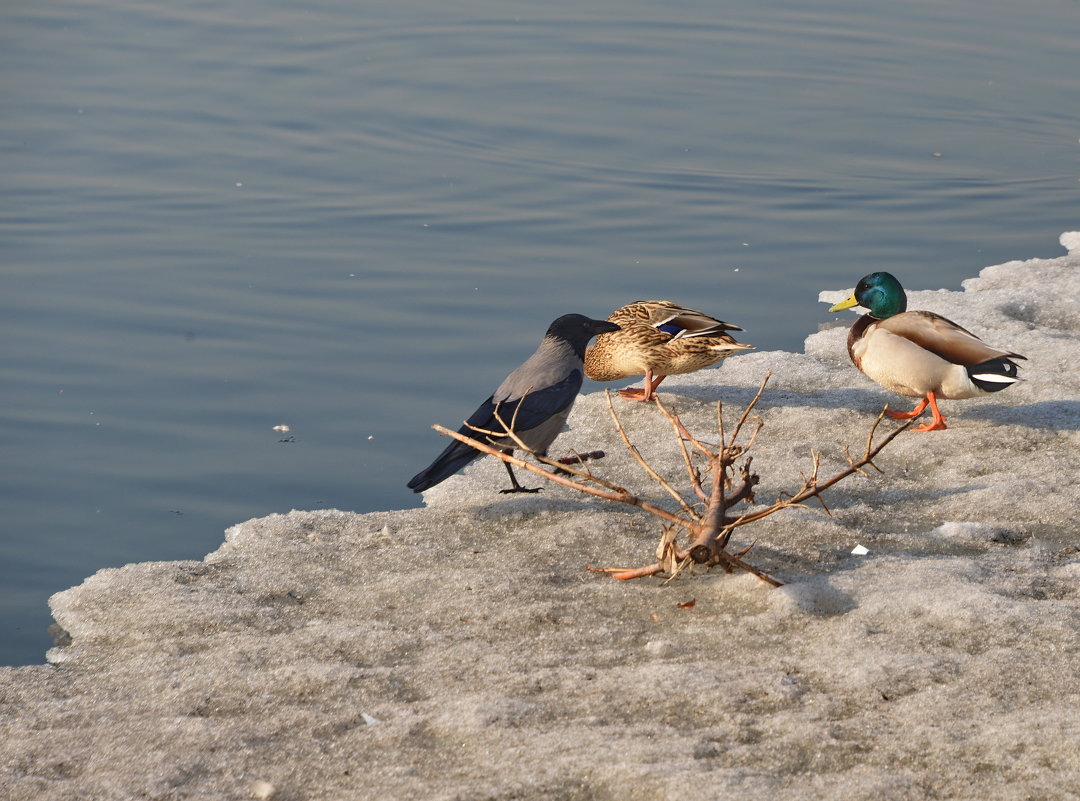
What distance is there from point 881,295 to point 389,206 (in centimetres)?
361

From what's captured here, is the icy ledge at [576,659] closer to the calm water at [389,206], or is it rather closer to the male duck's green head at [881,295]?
the calm water at [389,206]

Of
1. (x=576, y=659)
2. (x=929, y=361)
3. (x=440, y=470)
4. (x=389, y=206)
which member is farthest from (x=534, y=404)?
(x=389, y=206)

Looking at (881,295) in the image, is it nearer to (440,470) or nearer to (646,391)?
(646,391)

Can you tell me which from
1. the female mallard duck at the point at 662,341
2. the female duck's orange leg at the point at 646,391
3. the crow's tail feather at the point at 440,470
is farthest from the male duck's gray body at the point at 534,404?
the female duck's orange leg at the point at 646,391

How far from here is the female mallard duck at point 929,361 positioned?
5.92 metres

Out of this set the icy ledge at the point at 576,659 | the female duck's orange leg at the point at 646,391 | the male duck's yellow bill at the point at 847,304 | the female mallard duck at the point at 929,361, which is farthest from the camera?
the male duck's yellow bill at the point at 847,304

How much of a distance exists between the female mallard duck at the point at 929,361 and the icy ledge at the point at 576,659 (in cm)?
48

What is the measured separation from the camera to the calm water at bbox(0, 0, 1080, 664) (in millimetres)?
5770

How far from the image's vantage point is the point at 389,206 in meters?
8.65

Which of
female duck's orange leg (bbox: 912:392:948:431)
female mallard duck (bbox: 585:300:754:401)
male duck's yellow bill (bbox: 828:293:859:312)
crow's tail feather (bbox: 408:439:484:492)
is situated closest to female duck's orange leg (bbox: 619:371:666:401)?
female mallard duck (bbox: 585:300:754:401)

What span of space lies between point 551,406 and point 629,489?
503 mm

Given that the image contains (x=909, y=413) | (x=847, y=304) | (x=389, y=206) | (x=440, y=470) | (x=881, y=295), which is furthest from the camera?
(x=389, y=206)

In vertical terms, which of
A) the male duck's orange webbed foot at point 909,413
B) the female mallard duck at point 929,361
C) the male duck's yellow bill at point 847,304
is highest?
the male duck's yellow bill at point 847,304

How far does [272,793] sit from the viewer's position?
3160 mm
